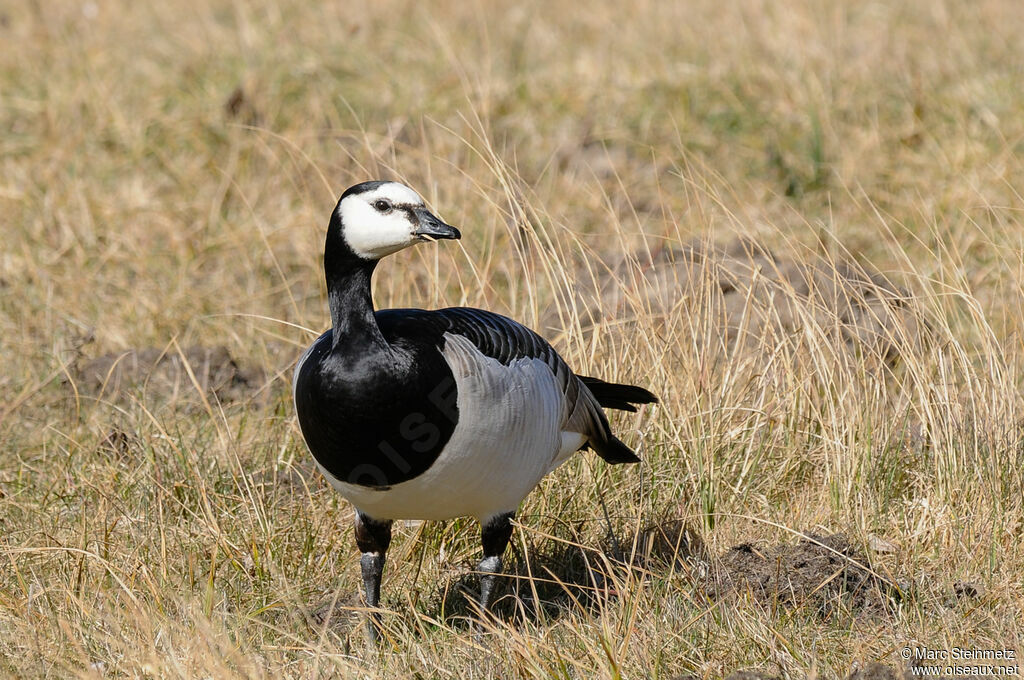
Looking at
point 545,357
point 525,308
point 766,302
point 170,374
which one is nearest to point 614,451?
point 545,357

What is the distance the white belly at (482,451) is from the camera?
141 inches

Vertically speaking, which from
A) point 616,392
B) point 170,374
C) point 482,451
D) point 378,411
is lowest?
point 170,374

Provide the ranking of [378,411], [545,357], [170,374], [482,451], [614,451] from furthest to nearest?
[170,374] < [614,451] < [545,357] < [482,451] < [378,411]

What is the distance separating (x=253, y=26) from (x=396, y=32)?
110 centimetres

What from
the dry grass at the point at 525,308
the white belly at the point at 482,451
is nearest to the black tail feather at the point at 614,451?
the dry grass at the point at 525,308

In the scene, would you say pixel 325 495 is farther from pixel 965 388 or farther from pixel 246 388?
pixel 965 388

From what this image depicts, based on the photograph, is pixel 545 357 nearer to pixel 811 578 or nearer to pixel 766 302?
pixel 811 578

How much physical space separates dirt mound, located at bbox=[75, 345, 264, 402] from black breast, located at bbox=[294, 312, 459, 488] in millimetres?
2055

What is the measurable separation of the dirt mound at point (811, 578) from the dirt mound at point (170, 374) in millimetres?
2529

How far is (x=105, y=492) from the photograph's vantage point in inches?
175

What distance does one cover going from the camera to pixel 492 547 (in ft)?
13.1

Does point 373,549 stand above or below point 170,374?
above

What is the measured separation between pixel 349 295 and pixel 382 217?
0.27m

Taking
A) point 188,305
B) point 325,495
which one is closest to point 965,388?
point 325,495
